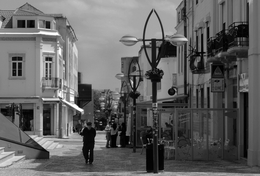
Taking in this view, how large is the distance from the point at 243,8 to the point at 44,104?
28.3m

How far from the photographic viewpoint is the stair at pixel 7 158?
20.7 m

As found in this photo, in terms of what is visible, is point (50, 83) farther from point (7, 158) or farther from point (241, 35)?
point (241, 35)

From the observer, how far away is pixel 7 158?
21.7 metres

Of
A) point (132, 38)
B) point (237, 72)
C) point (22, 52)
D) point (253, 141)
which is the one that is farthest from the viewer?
point (22, 52)

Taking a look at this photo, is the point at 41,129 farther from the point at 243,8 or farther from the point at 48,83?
the point at 243,8

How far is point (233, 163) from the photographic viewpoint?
70.3 feet

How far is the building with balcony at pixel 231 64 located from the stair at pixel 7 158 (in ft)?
26.8

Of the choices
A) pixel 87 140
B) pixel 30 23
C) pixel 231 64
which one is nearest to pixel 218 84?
pixel 231 64

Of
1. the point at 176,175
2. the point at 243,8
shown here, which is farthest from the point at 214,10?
the point at 176,175

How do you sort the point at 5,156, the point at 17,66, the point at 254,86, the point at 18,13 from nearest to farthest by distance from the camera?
the point at 254,86 < the point at 5,156 < the point at 17,66 < the point at 18,13

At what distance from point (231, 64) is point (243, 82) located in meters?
2.77

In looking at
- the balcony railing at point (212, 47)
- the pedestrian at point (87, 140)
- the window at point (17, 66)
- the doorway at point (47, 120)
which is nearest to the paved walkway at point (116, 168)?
the pedestrian at point (87, 140)

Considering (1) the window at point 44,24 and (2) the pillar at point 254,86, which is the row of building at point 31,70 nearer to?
(1) the window at point 44,24

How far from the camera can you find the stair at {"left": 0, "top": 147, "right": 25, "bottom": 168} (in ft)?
67.8
